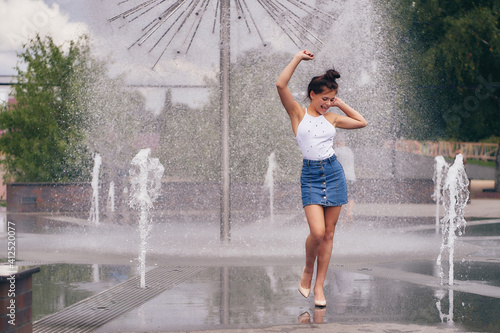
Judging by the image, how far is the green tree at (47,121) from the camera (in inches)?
664

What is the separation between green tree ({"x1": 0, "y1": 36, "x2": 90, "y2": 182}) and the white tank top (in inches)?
486

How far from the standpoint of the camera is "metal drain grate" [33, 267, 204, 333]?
4623mm

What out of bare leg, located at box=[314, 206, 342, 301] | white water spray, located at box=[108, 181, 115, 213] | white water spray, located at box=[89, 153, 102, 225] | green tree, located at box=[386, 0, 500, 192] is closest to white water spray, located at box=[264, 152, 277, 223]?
white water spray, located at box=[108, 181, 115, 213]

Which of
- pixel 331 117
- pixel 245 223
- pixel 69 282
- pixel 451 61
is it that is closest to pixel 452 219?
pixel 331 117

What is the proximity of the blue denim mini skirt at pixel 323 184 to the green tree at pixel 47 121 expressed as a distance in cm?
1238

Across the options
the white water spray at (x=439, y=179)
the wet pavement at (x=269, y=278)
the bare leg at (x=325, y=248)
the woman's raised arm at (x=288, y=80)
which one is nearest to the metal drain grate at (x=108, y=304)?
the wet pavement at (x=269, y=278)

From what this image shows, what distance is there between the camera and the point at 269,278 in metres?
6.65

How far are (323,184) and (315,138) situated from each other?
324 mm

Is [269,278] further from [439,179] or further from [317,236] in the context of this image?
[439,179]

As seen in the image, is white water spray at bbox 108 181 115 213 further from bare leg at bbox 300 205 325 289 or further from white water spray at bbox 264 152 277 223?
bare leg at bbox 300 205 325 289

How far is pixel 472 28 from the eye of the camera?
20297 millimetres

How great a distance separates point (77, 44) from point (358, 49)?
6.58 m

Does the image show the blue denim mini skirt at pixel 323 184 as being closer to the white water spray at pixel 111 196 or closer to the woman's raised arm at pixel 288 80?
the woman's raised arm at pixel 288 80

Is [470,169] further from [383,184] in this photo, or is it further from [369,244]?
[369,244]
